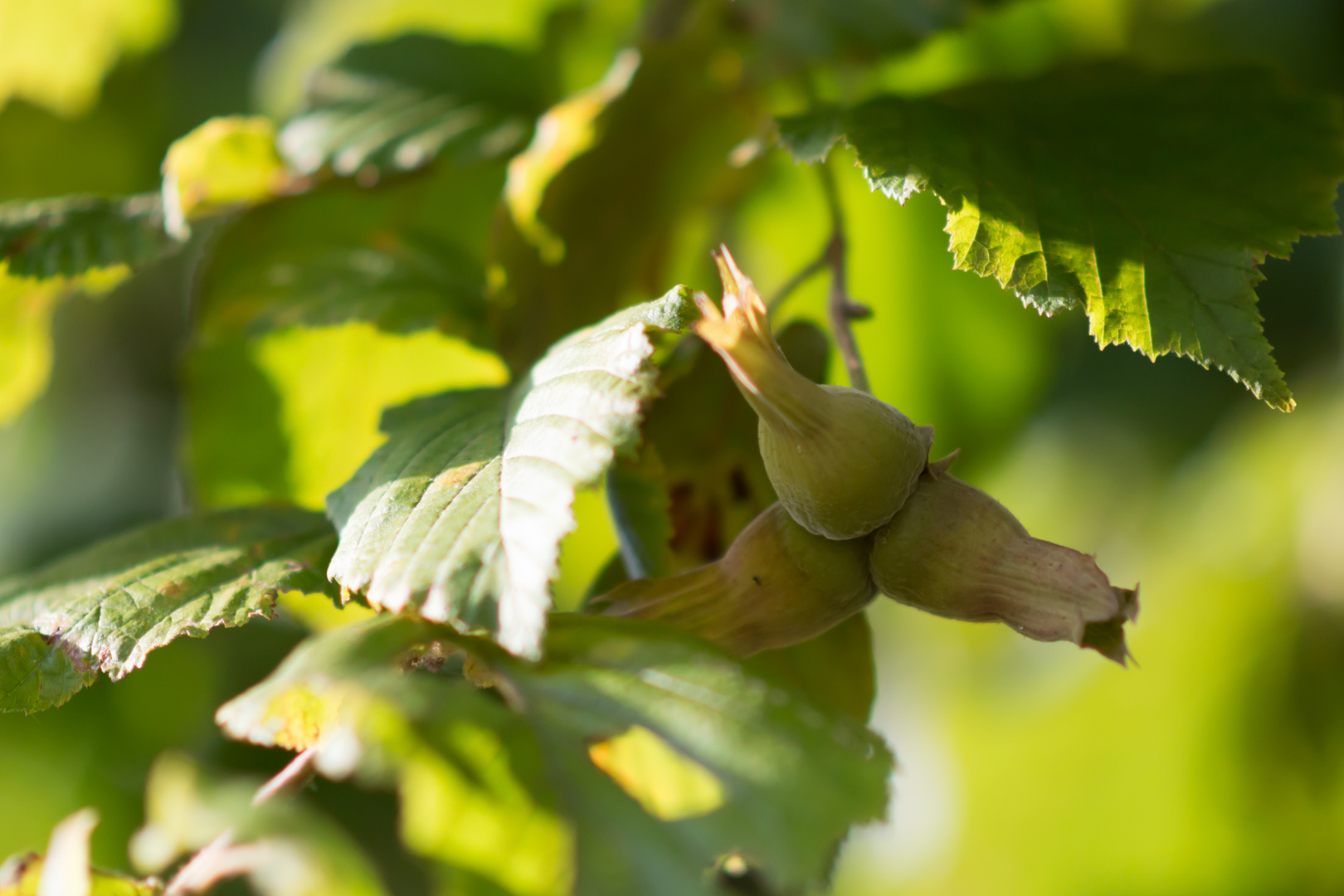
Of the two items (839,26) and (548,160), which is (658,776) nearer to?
(548,160)

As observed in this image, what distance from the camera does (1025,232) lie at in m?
0.58

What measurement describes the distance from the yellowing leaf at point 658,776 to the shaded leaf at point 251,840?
11 cm

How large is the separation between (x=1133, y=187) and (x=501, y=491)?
445mm

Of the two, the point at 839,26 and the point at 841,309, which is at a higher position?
the point at 839,26

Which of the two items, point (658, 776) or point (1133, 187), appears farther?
point (1133, 187)

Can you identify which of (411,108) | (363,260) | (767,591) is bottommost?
(767,591)

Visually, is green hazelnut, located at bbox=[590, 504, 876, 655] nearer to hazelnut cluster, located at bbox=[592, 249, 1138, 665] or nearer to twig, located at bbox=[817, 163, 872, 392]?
hazelnut cluster, located at bbox=[592, 249, 1138, 665]

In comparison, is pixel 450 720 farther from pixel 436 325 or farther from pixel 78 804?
pixel 78 804

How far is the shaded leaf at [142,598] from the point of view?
533 millimetres

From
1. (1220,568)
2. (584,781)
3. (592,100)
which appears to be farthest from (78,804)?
(1220,568)

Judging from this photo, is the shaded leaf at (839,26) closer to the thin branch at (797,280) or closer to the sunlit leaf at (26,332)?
the thin branch at (797,280)

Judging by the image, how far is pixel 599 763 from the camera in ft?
1.44

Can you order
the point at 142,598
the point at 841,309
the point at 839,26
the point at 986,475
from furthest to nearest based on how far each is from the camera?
the point at 986,475
the point at 839,26
the point at 841,309
the point at 142,598

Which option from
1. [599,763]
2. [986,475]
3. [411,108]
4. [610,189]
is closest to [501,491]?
[599,763]
